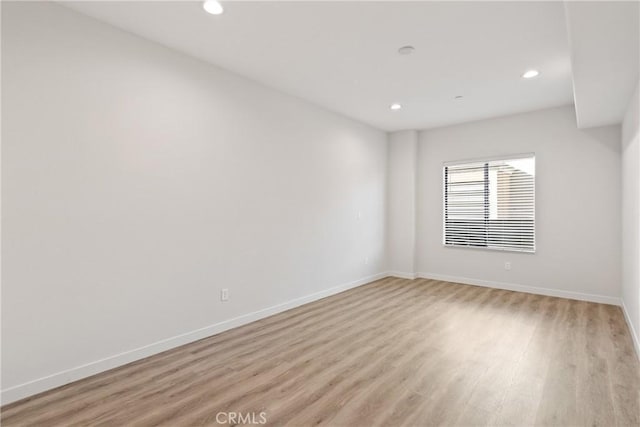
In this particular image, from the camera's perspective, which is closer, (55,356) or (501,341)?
(55,356)

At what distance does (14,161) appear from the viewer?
216 centimetres

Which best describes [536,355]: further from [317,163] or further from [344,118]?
[344,118]

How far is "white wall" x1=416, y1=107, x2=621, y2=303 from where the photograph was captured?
440cm

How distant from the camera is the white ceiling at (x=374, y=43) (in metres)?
2.44

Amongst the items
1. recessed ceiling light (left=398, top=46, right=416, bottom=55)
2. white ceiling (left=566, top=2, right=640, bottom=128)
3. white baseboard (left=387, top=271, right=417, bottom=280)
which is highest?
recessed ceiling light (left=398, top=46, right=416, bottom=55)

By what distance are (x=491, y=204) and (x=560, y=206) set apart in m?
0.95

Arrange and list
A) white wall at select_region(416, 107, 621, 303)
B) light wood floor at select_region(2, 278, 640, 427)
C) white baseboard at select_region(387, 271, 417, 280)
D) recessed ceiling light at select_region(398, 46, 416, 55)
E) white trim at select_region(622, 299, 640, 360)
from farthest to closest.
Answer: white baseboard at select_region(387, 271, 417, 280) < white wall at select_region(416, 107, 621, 303) < recessed ceiling light at select_region(398, 46, 416, 55) < white trim at select_region(622, 299, 640, 360) < light wood floor at select_region(2, 278, 640, 427)

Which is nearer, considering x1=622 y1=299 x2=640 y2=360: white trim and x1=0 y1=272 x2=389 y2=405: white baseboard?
x1=0 y1=272 x2=389 y2=405: white baseboard

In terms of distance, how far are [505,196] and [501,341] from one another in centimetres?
292

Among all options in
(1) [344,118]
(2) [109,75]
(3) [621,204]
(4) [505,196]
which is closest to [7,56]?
(2) [109,75]

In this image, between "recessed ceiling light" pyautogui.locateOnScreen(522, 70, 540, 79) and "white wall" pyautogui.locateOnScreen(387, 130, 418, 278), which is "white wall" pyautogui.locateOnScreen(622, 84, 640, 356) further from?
"white wall" pyautogui.locateOnScreen(387, 130, 418, 278)

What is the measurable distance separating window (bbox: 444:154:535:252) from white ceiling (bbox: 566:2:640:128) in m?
1.55

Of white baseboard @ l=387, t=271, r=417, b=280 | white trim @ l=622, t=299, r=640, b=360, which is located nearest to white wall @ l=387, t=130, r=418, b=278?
white baseboard @ l=387, t=271, r=417, b=280

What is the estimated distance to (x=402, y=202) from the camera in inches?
244
